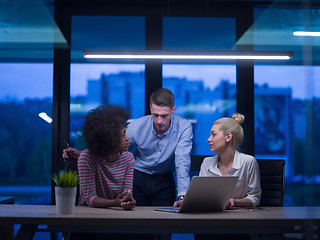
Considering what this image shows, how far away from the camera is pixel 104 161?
2326 millimetres

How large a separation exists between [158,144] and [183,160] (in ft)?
1.13

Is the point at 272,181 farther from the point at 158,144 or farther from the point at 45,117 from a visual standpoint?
the point at 45,117

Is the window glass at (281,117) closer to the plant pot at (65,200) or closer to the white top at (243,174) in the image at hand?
the white top at (243,174)

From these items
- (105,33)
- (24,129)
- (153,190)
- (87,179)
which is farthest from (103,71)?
(87,179)

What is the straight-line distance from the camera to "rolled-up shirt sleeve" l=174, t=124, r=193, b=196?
110 inches

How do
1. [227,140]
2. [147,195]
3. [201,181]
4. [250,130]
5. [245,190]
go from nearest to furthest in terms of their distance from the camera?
[201,181] → [245,190] → [227,140] → [147,195] → [250,130]

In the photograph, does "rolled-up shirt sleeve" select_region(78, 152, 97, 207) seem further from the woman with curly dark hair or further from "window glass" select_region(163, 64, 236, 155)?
"window glass" select_region(163, 64, 236, 155)

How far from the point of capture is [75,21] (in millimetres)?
4758

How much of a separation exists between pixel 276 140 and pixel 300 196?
0.75m

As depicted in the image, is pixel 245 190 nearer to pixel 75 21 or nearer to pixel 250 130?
pixel 250 130

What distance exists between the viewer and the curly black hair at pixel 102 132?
2246 millimetres

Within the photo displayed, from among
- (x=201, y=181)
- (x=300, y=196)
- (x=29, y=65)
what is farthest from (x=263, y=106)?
(x=201, y=181)

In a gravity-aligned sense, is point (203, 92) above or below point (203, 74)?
below

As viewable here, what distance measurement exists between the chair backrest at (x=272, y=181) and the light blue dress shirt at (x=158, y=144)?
0.59m
